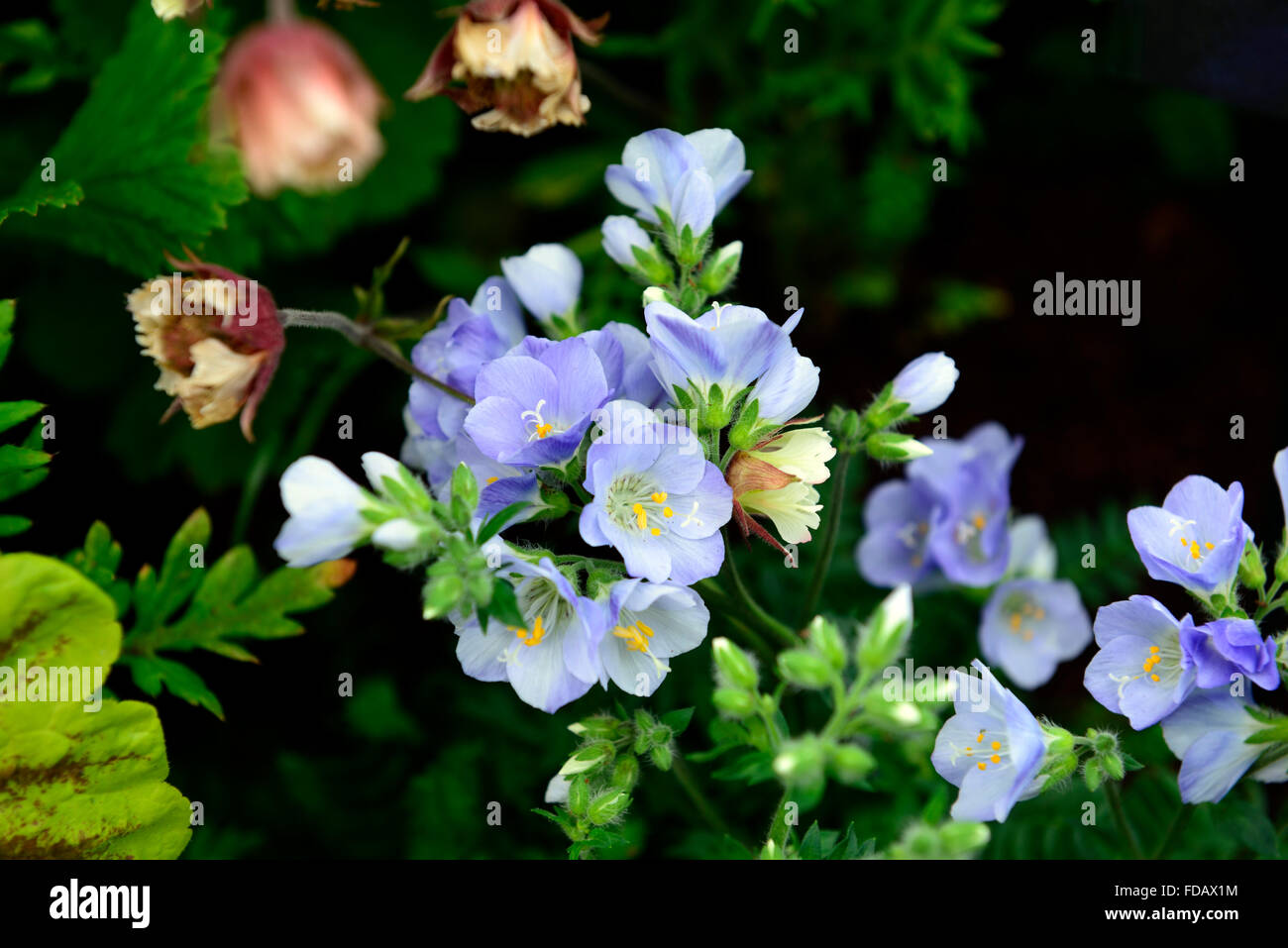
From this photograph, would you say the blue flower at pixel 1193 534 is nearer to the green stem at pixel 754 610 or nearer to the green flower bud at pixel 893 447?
the green flower bud at pixel 893 447

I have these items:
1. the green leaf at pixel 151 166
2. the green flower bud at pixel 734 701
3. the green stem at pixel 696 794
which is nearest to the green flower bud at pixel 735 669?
the green flower bud at pixel 734 701

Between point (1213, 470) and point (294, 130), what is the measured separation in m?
2.53

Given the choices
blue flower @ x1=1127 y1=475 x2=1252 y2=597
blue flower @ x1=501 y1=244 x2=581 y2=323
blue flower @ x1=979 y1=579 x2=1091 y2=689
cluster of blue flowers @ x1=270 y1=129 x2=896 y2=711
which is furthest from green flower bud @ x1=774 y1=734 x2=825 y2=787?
blue flower @ x1=979 y1=579 x2=1091 y2=689

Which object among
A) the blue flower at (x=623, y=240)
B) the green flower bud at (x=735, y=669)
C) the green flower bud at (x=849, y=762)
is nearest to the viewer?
the green flower bud at (x=849, y=762)

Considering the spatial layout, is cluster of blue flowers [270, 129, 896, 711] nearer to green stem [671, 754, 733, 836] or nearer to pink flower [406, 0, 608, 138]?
pink flower [406, 0, 608, 138]

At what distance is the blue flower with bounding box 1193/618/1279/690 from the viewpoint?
142 cm

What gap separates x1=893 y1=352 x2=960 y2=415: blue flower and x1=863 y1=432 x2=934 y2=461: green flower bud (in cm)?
6

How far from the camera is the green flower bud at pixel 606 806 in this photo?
58.8 inches

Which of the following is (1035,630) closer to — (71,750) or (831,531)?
(831,531)

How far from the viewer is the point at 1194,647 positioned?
1.47 m

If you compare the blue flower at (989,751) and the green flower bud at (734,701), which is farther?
the blue flower at (989,751)

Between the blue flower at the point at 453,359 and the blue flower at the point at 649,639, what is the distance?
1.26 feet
